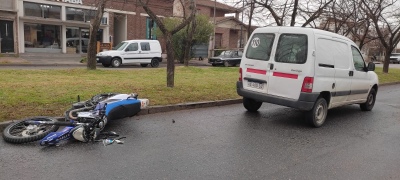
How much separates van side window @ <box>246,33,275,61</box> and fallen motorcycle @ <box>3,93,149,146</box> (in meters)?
2.80

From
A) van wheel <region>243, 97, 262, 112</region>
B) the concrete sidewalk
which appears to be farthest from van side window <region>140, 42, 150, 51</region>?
van wheel <region>243, 97, 262, 112</region>

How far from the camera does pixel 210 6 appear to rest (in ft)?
139

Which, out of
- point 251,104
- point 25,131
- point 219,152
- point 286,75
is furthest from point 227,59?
point 25,131

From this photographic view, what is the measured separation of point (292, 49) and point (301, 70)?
0.52m

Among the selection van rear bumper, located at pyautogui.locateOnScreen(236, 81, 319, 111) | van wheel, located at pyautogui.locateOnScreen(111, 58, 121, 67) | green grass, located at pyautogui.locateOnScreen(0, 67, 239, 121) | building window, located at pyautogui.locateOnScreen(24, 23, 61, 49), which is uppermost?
building window, located at pyautogui.locateOnScreen(24, 23, 61, 49)

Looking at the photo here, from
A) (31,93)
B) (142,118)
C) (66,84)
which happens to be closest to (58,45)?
(66,84)

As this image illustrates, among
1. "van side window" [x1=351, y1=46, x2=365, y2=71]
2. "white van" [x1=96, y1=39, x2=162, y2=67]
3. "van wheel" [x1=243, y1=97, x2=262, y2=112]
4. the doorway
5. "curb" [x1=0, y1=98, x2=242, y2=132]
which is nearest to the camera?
"curb" [x1=0, y1=98, x2=242, y2=132]

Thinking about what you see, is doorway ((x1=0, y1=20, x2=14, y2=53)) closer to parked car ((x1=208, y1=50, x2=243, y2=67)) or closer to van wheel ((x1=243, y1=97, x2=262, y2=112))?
parked car ((x1=208, y1=50, x2=243, y2=67))

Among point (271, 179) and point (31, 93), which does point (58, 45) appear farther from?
point (271, 179)

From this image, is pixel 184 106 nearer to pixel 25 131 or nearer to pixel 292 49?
pixel 292 49

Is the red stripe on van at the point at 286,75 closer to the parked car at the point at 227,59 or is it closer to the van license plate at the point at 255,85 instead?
the van license plate at the point at 255,85

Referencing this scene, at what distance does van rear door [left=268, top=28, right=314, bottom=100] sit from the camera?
21.3 feet

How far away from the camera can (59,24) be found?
2603cm

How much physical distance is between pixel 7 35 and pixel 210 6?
2528 cm
